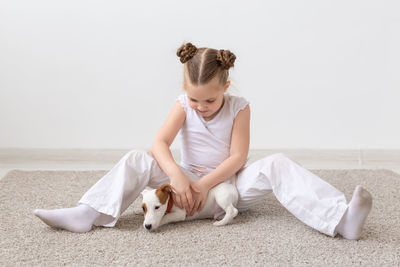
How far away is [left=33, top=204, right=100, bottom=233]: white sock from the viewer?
1169 millimetres

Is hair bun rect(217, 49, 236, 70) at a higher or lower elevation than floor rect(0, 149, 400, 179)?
higher

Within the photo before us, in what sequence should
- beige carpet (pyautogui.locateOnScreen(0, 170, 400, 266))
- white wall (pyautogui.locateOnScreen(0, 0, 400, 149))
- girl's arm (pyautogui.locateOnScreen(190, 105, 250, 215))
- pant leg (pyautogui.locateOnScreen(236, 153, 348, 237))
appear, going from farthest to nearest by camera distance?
white wall (pyautogui.locateOnScreen(0, 0, 400, 149)) → girl's arm (pyautogui.locateOnScreen(190, 105, 250, 215)) → pant leg (pyautogui.locateOnScreen(236, 153, 348, 237)) → beige carpet (pyautogui.locateOnScreen(0, 170, 400, 266))

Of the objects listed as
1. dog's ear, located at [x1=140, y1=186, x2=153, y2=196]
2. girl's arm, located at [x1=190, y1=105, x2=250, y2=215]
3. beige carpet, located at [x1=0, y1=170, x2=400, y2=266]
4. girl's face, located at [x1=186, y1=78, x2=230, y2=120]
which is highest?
girl's face, located at [x1=186, y1=78, x2=230, y2=120]

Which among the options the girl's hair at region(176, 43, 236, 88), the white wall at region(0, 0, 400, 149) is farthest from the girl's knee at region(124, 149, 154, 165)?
the white wall at region(0, 0, 400, 149)

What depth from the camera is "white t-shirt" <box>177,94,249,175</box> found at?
134 centimetres

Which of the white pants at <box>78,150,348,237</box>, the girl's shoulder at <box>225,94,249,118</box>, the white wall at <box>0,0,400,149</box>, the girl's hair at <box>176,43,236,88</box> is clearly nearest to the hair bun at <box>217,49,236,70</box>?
the girl's hair at <box>176,43,236,88</box>

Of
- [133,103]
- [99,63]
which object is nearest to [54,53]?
[99,63]

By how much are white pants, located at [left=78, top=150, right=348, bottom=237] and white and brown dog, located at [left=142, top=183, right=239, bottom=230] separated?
4 centimetres

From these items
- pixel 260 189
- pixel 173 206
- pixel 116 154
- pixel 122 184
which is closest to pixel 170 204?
pixel 173 206

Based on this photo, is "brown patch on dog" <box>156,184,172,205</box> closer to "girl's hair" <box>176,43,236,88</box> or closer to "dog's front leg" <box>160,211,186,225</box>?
"dog's front leg" <box>160,211,186,225</box>

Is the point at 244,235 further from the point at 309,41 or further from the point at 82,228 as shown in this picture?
the point at 309,41

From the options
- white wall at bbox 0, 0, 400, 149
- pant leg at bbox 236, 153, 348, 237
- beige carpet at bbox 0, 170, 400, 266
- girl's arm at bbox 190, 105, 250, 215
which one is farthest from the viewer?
white wall at bbox 0, 0, 400, 149

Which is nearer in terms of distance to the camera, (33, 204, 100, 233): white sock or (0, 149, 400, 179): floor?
(33, 204, 100, 233): white sock

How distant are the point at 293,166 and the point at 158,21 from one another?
1088 millimetres
